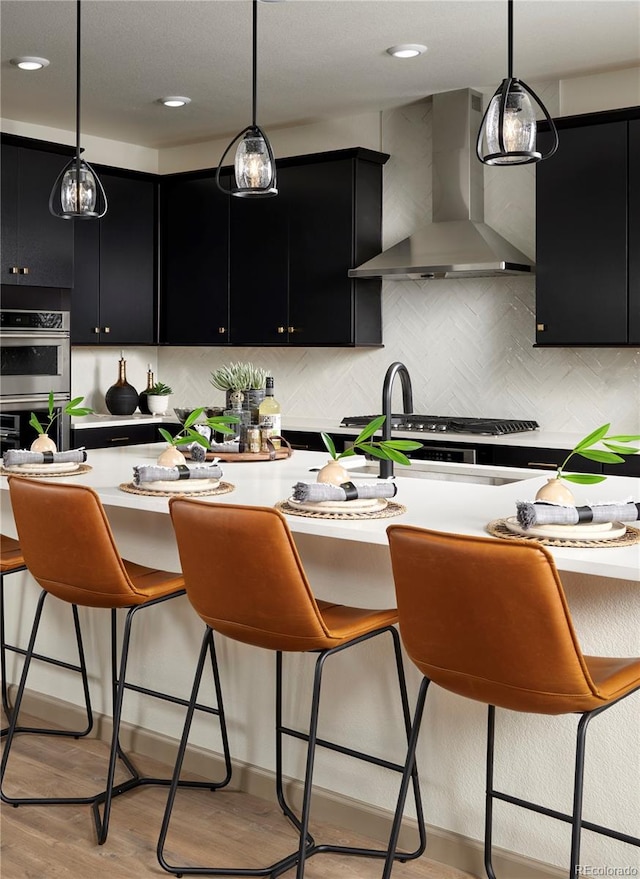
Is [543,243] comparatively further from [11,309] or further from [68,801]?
[68,801]

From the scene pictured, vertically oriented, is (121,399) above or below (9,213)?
below

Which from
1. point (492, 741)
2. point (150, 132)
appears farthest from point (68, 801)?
point (150, 132)

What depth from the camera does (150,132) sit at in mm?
6184

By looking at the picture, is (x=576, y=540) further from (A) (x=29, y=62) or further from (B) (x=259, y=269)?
(B) (x=259, y=269)

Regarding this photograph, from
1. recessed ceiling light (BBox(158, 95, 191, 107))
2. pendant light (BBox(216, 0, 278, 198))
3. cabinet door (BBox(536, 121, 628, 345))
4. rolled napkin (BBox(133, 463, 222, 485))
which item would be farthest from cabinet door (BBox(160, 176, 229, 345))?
rolled napkin (BBox(133, 463, 222, 485))

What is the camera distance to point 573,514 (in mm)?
2033

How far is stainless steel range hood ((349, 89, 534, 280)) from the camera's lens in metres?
5.03

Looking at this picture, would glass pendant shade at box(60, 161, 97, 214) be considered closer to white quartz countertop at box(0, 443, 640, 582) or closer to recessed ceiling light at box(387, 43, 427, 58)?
white quartz countertop at box(0, 443, 640, 582)

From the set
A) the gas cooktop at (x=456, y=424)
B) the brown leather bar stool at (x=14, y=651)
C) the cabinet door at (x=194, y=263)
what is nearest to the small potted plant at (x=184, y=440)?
the brown leather bar stool at (x=14, y=651)

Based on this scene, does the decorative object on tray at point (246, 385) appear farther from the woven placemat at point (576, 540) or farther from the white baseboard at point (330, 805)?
the woven placemat at point (576, 540)

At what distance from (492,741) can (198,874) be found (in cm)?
85

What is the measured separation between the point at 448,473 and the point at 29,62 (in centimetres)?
294

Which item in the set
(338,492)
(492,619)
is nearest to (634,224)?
(338,492)

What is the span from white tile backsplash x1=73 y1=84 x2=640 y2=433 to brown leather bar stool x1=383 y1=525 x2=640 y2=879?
3.26 m
